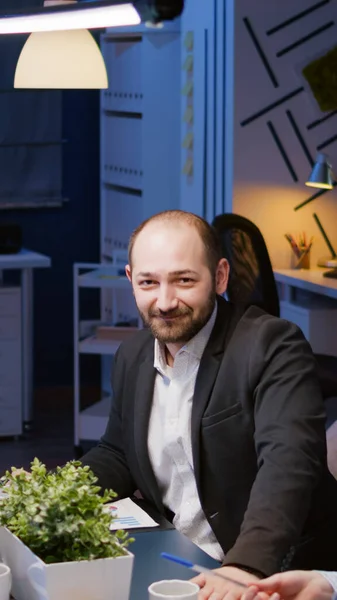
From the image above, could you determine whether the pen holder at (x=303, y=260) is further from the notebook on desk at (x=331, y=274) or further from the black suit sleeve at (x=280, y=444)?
the black suit sleeve at (x=280, y=444)

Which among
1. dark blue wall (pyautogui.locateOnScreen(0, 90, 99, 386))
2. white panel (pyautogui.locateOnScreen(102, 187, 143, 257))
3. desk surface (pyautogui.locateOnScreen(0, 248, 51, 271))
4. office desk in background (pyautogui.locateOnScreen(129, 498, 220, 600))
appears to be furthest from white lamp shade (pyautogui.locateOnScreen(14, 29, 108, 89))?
dark blue wall (pyautogui.locateOnScreen(0, 90, 99, 386))

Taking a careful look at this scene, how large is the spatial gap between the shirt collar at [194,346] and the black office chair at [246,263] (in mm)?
2208

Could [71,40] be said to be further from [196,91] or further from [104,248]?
[104,248]

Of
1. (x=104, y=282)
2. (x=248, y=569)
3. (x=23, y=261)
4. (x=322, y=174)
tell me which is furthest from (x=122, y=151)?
(x=248, y=569)

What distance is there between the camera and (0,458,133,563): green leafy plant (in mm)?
1601

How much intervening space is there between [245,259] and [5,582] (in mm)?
3010

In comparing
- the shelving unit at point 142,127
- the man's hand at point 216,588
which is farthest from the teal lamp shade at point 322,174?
the man's hand at point 216,588

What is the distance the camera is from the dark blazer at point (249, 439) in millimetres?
1987

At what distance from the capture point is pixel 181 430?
221 centimetres

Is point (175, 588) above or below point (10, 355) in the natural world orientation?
above

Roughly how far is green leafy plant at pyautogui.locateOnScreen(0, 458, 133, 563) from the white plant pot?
0.01 metres

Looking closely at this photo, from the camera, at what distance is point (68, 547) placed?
5.30 feet

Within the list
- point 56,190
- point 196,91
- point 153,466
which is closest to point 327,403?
point 196,91

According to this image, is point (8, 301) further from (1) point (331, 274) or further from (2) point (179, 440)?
(2) point (179, 440)
